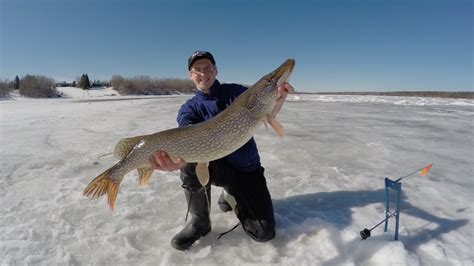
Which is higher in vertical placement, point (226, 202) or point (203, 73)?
point (203, 73)

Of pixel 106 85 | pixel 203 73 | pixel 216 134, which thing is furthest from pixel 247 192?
pixel 106 85

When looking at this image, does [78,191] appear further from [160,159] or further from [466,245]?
[466,245]

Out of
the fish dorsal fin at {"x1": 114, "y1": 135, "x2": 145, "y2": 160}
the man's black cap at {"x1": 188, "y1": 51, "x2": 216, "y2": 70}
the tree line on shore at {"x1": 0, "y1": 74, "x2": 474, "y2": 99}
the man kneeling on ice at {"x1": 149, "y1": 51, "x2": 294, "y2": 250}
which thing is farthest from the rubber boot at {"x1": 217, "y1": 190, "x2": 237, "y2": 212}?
the tree line on shore at {"x1": 0, "y1": 74, "x2": 474, "y2": 99}

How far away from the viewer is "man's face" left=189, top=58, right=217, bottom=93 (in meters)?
2.55

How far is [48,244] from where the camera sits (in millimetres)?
1919

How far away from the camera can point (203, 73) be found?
8.38 ft

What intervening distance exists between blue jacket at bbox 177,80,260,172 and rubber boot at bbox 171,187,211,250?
1.21 ft

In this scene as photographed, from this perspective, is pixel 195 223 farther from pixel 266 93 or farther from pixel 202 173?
pixel 266 93

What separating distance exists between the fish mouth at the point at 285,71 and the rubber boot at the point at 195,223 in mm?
1033

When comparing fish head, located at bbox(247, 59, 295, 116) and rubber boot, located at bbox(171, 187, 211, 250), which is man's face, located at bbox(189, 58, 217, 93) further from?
rubber boot, located at bbox(171, 187, 211, 250)

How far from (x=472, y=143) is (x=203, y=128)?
5.10 m

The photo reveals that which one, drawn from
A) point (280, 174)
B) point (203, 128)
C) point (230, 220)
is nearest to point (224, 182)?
point (230, 220)

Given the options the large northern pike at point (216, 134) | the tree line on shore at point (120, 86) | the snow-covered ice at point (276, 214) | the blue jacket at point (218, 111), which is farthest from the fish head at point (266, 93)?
the tree line on shore at point (120, 86)

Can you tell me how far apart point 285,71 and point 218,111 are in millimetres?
772
